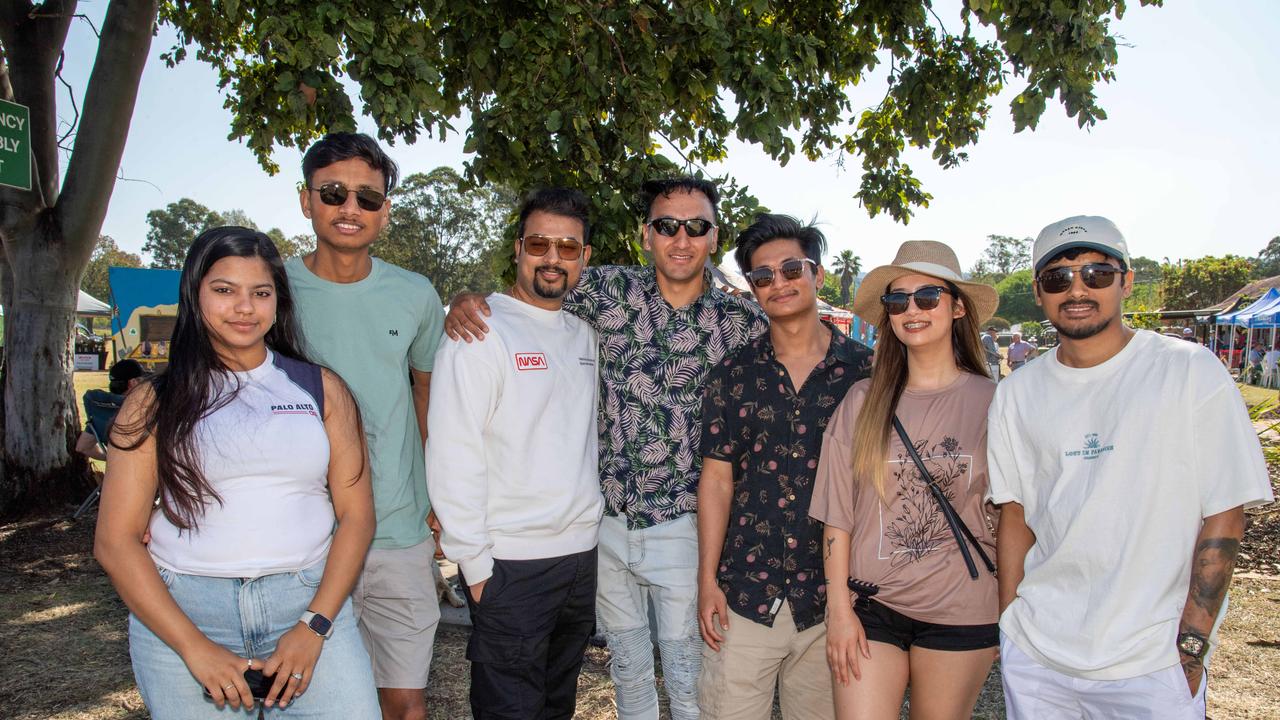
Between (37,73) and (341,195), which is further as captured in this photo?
(37,73)

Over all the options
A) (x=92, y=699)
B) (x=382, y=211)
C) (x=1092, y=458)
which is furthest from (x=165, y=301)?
(x=1092, y=458)

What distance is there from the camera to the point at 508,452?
2807 mm

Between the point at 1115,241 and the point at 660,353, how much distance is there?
5.17 feet

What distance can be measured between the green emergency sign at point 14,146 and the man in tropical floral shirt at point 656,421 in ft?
13.7

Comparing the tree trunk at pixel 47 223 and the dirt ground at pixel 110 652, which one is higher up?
the tree trunk at pixel 47 223

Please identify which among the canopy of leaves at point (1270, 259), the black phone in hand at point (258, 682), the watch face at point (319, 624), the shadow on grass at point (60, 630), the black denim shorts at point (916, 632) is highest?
the canopy of leaves at point (1270, 259)

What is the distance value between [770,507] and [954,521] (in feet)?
2.06

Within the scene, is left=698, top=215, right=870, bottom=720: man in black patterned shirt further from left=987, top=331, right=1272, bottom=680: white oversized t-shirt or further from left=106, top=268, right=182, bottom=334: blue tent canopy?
left=106, top=268, right=182, bottom=334: blue tent canopy

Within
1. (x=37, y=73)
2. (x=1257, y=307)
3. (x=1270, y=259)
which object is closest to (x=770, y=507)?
(x=37, y=73)

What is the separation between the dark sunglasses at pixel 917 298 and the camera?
262 cm

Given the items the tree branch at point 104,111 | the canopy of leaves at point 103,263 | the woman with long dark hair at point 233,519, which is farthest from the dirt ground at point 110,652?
the canopy of leaves at point 103,263

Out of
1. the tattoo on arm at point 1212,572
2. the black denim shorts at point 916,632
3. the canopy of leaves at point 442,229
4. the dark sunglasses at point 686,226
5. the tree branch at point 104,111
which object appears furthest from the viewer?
the canopy of leaves at point 442,229

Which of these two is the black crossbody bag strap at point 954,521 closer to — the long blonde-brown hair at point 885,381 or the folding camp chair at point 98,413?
the long blonde-brown hair at point 885,381

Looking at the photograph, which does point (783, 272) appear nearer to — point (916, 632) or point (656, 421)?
point (656, 421)
